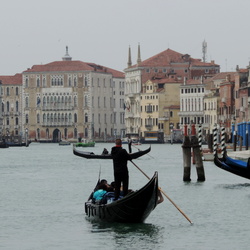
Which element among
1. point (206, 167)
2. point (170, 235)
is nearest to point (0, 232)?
point (170, 235)

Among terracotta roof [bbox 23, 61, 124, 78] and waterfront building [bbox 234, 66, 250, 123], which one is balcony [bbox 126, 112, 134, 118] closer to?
terracotta roof [bbox 23, 61, 124, 78]

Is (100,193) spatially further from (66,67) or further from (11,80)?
(11,80)

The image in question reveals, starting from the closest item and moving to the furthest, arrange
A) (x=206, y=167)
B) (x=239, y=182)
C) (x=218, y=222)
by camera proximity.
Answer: (x=218, y=222) < (x=239, y=182) < (x=206, y=167)

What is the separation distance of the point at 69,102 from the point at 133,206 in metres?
96.0

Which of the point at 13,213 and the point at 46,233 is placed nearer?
the point at 46,233

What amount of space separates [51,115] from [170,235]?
9682 cm

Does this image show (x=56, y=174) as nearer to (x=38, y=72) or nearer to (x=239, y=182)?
(x=239, y=182)

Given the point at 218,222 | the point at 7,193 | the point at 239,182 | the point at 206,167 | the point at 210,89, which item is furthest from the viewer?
the point at 210,89

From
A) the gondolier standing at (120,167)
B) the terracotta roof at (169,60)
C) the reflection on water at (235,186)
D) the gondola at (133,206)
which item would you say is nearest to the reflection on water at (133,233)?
the gondola at (133,206)

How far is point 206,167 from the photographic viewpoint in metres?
40.3

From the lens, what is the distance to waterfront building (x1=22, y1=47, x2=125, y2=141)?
11200 centimetres

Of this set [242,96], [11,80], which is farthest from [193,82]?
[242,96]

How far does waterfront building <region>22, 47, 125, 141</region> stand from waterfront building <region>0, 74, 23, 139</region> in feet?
5.72

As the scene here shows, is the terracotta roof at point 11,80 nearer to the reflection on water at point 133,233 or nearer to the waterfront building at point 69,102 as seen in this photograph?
the waterfront building at point 69,102
